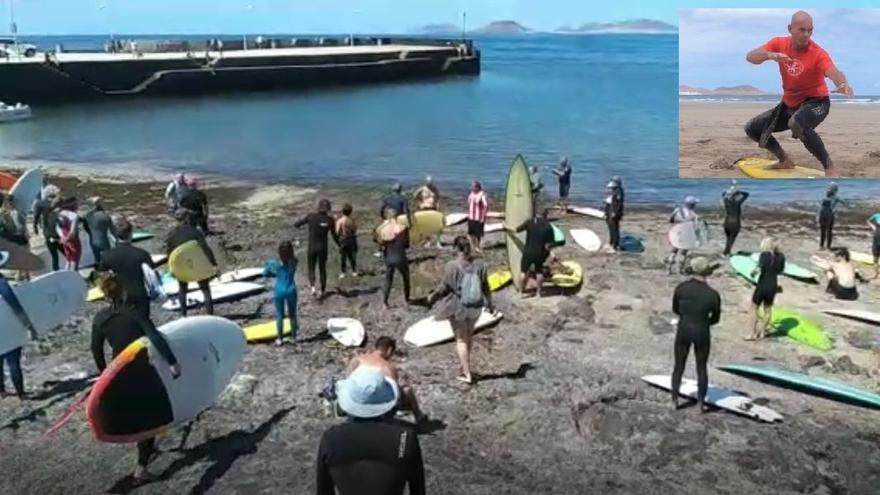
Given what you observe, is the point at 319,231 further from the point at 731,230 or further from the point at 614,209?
the point at 731,230

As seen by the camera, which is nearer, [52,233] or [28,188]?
[52,233]

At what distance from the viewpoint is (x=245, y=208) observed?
20.8 m

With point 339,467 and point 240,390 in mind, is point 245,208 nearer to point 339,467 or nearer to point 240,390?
point 240,390

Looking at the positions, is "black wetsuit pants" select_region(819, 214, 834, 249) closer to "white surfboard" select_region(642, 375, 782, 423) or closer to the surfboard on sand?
"white surfboard" select_region(642, 375, 782, 423)

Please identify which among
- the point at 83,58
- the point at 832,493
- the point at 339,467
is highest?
the point at 83,58

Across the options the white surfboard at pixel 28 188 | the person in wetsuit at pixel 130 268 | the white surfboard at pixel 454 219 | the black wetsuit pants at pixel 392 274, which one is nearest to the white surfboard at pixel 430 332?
the black wetsuit pants at pixel 392 274

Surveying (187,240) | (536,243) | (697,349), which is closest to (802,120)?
(536,243)

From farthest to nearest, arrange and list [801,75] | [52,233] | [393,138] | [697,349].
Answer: [393,138]
[801,75]
[52,233]
[697,349]

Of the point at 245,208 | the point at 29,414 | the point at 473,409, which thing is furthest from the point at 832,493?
the point at 245,208

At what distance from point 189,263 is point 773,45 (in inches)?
515

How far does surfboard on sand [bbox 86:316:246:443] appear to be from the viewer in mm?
6875

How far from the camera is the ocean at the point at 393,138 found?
92.0 ft

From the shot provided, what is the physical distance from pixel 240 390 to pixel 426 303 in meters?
3.70

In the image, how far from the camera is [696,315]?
26.8 feet
